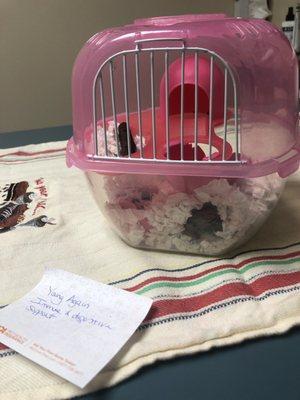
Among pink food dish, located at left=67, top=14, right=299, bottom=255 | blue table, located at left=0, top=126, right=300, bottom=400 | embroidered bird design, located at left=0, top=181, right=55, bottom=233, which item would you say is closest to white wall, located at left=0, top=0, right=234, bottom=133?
embroidered bird design, located at left=0, top=181, right=55, bottom=233

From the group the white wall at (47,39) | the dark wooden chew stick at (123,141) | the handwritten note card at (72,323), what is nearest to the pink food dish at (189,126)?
the dark wooden chew stick at (123,141)

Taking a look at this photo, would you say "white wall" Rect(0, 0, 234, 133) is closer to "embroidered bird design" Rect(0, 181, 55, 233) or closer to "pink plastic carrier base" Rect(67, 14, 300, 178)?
"embroidered bird design" Rect(0, 181, 55, 233)

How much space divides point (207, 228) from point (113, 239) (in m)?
0.14

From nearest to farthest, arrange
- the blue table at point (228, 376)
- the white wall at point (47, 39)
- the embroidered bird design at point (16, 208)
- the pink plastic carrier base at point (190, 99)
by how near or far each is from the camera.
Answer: the blue table at point (228, 376)
the pink plastic carrier base at point (190, 99)
the embroidered bird design at point (16, 208)
the white wall at point (47, 39)

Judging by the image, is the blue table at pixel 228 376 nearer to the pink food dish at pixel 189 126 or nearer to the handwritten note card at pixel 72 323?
the handwritten note card at pixel 72 323

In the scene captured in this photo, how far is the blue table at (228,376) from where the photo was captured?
1.07 feet

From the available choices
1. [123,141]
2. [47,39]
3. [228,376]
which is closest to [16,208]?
[123,141]

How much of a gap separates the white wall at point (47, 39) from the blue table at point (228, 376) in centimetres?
152

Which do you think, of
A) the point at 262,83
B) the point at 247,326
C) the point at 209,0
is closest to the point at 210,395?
the point at 247,326

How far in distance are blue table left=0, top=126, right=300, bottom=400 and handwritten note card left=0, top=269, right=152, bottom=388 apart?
32 millimetres

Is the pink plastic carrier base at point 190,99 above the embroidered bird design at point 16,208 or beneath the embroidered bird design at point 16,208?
above

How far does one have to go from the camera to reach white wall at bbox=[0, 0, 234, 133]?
160cm

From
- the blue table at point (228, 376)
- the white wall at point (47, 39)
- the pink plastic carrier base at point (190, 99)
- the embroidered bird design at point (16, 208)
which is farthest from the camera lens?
the white wall at point (47, 39)

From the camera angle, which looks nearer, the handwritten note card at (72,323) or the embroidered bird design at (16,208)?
the handwritten note card at (72,323)
